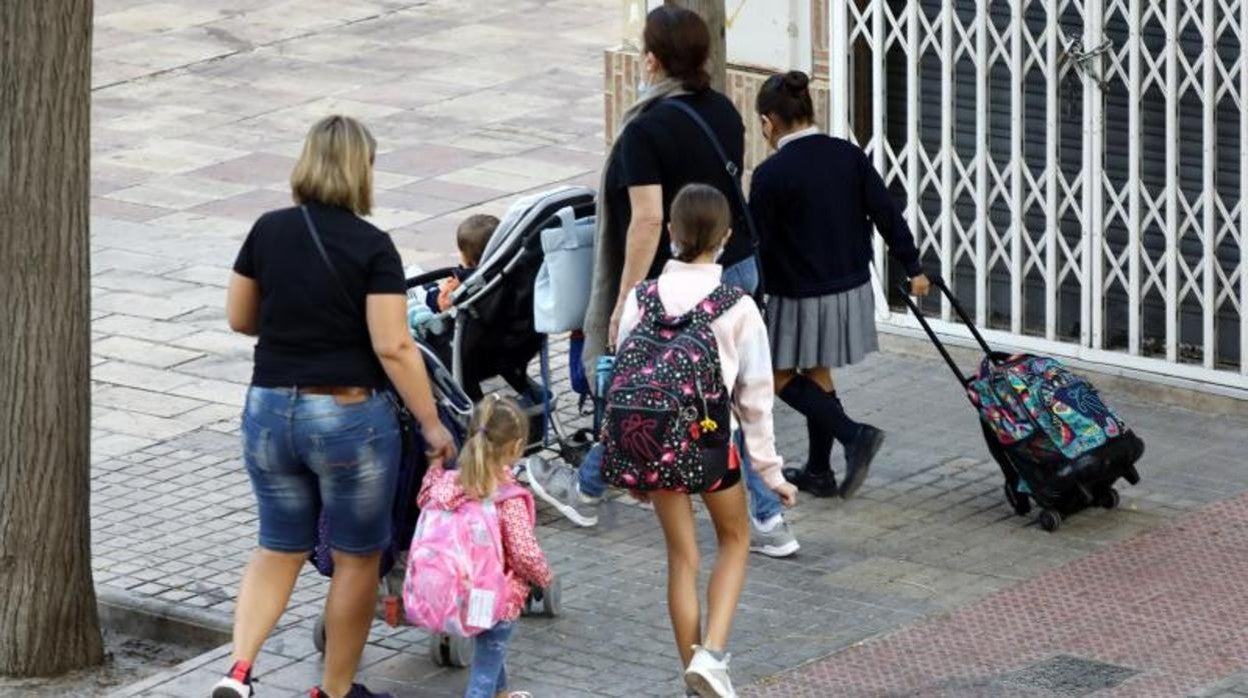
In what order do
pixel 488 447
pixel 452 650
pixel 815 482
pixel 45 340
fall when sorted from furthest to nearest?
pixel 815 482, pixel 45 340, pixel 452 650, pixel 488 447

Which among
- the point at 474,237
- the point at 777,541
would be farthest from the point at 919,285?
the point at 474,237

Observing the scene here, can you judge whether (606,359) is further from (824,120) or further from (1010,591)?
(824,120)

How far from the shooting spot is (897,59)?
39.9ft

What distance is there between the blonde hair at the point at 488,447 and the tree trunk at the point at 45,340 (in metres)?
1.77

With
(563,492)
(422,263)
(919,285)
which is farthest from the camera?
(422,263)

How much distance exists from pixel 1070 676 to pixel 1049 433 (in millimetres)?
1454

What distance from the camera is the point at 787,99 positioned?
952 cm

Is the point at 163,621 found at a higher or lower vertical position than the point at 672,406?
lower

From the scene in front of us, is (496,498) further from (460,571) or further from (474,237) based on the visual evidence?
(474,237)

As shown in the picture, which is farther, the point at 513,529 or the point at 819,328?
the point at 819,328

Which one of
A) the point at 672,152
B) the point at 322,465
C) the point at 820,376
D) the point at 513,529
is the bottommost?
the point at 820,376

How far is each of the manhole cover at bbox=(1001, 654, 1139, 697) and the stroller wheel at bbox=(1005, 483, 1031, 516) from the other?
1463 millimetres

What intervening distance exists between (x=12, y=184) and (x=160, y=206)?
22.9 ft

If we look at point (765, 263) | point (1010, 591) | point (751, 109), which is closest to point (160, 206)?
point (751, 109)
